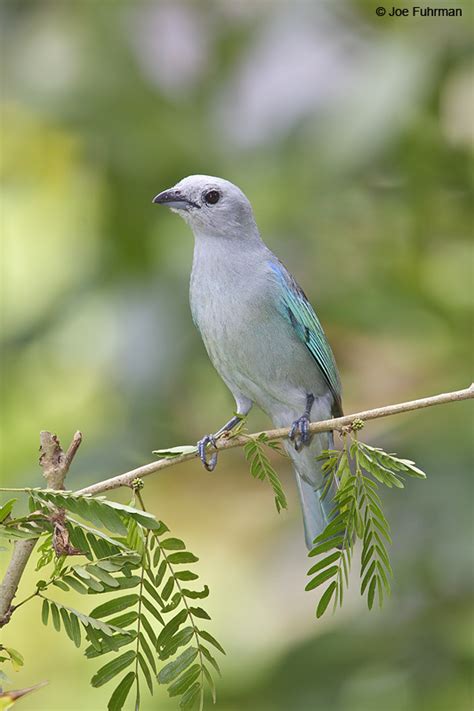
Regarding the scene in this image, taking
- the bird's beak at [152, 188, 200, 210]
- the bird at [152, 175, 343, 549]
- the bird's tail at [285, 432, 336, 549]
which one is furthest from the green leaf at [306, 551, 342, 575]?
the bird's beak at [152, 188, 200, 210]

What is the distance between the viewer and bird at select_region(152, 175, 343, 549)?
346 cm

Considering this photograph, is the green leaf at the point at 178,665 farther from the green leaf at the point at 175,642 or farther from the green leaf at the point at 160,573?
the green leaf at the point at 160,573

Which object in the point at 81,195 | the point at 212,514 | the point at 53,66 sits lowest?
the point at 212,514

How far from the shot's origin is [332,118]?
5746 millimetres

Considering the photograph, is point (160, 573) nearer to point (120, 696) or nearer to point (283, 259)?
point (120, 696)

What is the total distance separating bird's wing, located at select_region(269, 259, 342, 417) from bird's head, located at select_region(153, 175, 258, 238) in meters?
0.22

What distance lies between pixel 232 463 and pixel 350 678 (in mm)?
1402

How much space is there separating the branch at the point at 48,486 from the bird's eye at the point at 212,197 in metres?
1.75

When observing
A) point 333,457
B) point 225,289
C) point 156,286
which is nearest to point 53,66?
point 156,286

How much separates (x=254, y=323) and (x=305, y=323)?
214mm

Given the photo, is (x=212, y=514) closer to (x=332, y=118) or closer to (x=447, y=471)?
(x=447, y=471)

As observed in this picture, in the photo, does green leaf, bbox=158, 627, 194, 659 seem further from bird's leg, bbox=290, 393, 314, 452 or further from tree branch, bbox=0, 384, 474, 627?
bird's leg, bbox=290, 393, 314, 452

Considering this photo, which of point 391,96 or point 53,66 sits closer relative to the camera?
point 391,96

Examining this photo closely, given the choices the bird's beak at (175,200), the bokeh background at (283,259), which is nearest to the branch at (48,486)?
the bird's beak at (175,200)
